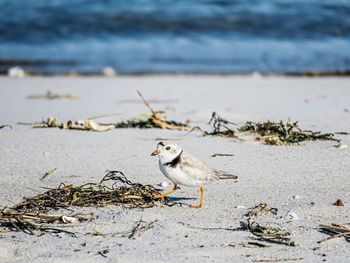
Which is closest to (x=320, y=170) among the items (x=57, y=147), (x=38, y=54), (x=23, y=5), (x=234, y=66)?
(x=57, y=147)

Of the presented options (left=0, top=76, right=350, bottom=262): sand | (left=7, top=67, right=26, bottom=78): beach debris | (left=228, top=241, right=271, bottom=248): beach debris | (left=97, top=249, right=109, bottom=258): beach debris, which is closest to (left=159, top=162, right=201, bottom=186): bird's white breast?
(left=0, top=76, right=350, bottom=262): sand

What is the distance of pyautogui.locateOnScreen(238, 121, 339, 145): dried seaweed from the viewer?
553cm

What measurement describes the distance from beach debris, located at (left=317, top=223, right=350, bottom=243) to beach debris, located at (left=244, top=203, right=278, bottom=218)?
15.6 inches

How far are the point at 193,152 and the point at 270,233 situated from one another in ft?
6.66

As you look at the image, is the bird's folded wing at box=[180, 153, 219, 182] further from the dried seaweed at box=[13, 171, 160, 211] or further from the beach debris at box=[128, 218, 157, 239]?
the beach debris at box=[128, 218, 157, 239]

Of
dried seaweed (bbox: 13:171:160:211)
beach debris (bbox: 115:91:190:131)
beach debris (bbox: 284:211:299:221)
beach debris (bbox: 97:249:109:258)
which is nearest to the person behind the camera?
beach debris (bbox: 97:249:109:258)

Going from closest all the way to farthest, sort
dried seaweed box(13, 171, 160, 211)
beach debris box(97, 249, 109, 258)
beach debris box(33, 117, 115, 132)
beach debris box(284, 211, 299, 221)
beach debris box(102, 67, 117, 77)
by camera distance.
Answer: beach debris box(97, 249, 109, 258) → beach debris box(284, 211, 299, 221) → dried seaweed box(13, 171, 160, 211) → beach debris box(33, 117, 115, 132) → beach debris box(102, 67, 117, 77)

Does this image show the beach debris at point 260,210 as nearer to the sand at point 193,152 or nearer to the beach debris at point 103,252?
the sand at point 193,152

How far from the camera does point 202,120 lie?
22.1ft

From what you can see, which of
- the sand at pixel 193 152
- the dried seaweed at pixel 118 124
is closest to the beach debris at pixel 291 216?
the sand at pixel 193 152

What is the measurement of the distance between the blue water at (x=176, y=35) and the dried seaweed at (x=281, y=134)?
561 centimetres

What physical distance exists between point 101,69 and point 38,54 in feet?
7.62

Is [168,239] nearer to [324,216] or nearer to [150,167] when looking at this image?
[324,216]

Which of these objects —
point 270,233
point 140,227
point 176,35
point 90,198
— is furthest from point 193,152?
point 176,35
